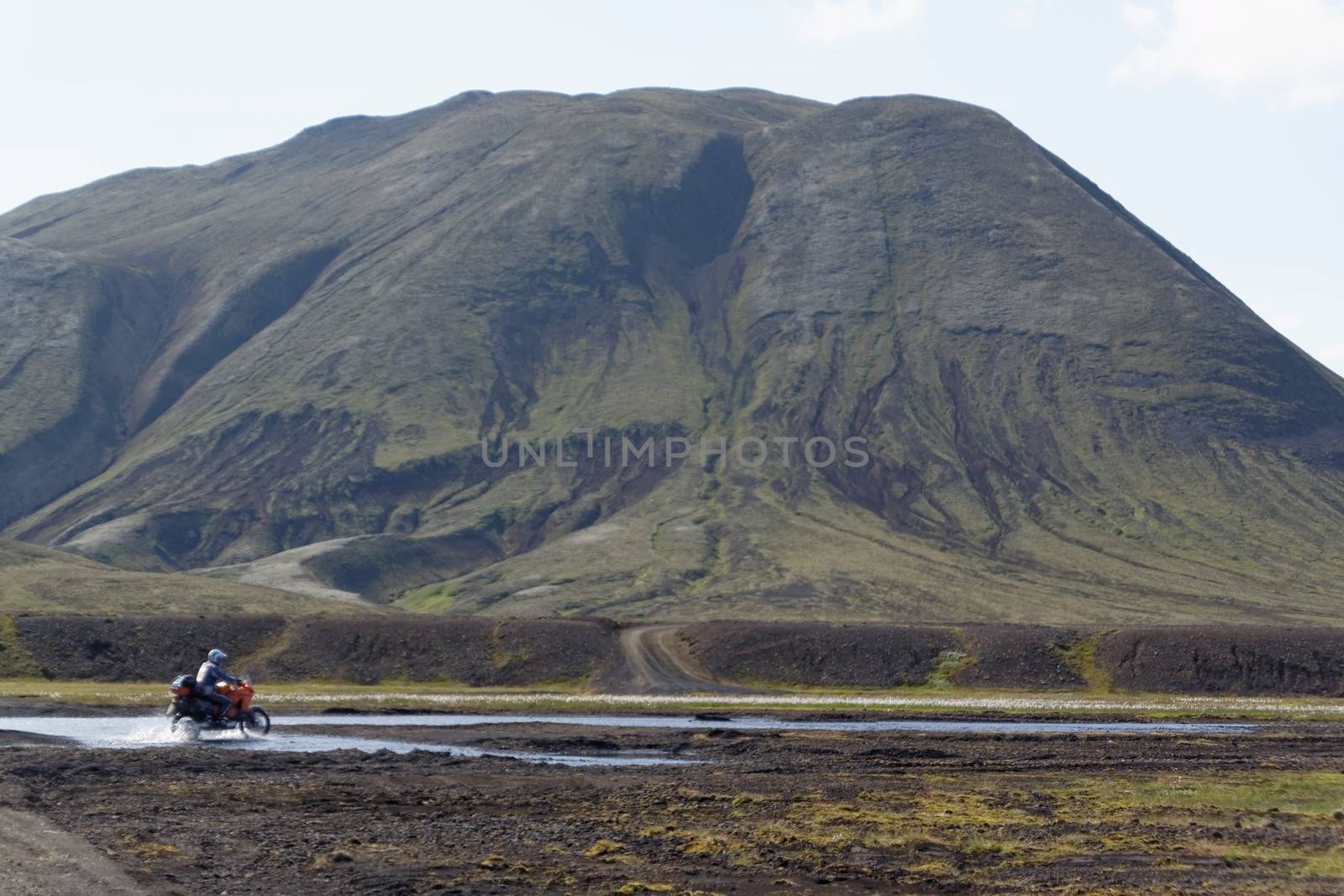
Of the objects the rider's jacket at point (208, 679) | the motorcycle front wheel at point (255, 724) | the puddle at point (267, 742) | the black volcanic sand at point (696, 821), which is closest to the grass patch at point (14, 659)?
the puddle at point (267, 742)

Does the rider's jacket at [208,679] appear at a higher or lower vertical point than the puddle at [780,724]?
higher

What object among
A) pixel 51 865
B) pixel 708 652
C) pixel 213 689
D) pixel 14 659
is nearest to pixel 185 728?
pixel 213 689

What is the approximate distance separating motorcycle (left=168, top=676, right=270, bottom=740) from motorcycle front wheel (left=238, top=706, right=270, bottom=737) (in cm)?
4

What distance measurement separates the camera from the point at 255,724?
5397 cm

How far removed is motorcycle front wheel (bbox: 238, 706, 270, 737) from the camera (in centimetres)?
5281

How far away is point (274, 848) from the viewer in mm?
29453

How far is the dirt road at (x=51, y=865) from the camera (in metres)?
24.2

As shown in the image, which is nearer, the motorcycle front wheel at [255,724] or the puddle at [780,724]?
the motorcycle front wheel at [255,724]

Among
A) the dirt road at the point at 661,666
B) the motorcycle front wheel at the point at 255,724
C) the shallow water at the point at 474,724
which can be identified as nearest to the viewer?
the shallow water at the point at 474,724

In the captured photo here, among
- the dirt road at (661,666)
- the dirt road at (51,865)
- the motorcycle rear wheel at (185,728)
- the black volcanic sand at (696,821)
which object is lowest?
the dirt road at (661,666)

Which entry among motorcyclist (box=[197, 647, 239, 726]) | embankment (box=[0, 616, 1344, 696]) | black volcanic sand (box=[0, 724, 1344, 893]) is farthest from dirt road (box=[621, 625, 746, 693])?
motorcyclist (box=[197, 647, 239, 726])

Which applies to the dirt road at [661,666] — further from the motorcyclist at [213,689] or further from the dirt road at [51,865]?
the dirt road at [51,865]

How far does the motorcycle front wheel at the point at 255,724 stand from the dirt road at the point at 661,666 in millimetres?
35309

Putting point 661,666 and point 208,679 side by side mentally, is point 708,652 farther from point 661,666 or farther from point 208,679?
point 208,679
